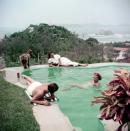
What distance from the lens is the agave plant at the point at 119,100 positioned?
3.72 meters

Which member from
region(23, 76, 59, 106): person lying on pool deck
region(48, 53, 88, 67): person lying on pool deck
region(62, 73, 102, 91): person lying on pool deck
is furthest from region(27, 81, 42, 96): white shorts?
region(48, 53, 88, 67): person lying on pool deck

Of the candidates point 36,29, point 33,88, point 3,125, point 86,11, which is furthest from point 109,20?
point 3,125

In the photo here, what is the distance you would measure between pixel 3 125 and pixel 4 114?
0.70ft

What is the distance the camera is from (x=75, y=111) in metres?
4.94

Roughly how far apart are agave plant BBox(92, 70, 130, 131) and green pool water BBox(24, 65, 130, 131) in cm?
73

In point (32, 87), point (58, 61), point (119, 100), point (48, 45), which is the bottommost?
point (32, 87)

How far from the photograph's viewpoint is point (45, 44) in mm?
6238

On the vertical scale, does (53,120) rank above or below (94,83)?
below

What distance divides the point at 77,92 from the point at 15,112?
4.26ft

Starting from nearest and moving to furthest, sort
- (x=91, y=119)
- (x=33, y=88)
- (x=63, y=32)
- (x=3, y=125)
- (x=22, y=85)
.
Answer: (x=3, y=125) < (x=91, y=119) < (x=33, y=88) < (x=22, y=85) < (x=63, y=32)

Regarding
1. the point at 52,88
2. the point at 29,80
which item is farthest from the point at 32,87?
the point at 52,88

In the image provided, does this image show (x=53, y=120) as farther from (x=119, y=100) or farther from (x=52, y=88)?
(x=119, y=100)

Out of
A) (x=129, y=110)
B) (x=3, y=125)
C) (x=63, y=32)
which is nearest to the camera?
(x=129, y=110)

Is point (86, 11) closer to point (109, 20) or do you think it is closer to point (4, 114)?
point (109, 20)
